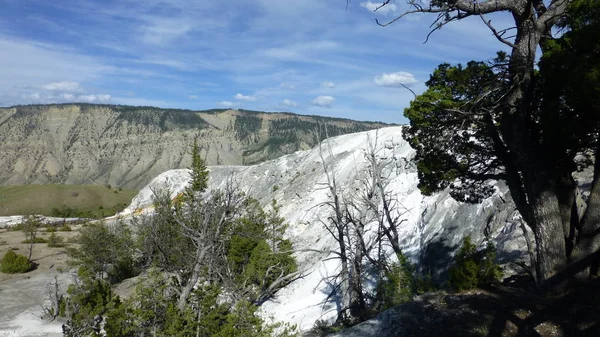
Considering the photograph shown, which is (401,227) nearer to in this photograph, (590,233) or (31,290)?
(590,233)

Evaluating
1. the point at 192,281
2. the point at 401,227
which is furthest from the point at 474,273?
the point at 401,227

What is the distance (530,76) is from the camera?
7961 mm

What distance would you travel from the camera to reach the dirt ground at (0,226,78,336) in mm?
22544

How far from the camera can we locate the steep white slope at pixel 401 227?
15596 mm

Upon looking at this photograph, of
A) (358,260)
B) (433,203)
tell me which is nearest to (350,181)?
(433,203)

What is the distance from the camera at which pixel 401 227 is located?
2084cm

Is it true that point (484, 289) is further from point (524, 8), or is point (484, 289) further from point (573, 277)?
point (524, 8)

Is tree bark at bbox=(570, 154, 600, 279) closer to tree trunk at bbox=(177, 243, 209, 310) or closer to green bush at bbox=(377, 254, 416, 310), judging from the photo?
green bush at bbox=(377, 254, 416, 310)

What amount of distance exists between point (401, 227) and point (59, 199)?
11439cm

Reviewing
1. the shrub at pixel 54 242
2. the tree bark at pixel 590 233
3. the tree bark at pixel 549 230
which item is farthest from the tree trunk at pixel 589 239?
the shrub at pixel 54 242

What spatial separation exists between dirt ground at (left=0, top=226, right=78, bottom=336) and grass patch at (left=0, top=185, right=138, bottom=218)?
55672 millimetres

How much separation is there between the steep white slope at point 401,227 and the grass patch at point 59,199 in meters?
79.1

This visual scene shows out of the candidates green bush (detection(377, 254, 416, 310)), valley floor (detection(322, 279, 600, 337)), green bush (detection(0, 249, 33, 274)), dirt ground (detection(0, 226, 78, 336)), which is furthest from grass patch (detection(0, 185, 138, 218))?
valley floor (detection(322, 279, 600, 337))

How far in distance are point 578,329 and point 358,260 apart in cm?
854
